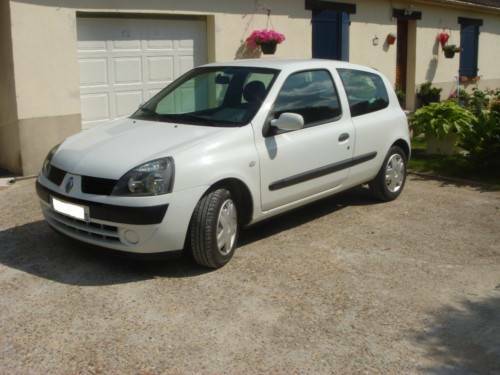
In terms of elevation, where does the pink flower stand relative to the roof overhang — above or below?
below

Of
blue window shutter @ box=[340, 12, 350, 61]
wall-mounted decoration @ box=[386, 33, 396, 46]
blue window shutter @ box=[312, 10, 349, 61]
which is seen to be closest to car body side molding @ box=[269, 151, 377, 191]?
blue window shutter @ box=[312, 10, 349, 61]

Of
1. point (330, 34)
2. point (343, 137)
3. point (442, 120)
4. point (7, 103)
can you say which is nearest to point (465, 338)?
point (343, 137)

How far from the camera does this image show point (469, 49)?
19.4m

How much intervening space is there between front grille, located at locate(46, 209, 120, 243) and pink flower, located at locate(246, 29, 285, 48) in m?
6.81

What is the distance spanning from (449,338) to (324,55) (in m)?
10.1

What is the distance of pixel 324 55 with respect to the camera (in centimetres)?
1348

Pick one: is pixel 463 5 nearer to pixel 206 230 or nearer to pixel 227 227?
pixel 227 227

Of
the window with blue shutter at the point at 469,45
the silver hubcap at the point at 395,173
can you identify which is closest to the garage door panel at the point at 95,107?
the silver hubcap at the point at 395,173

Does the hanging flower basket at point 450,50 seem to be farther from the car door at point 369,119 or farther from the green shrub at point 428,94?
the car door at point 369,119

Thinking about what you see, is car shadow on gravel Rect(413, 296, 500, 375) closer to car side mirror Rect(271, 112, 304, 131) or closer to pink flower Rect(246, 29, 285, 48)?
car side mirror Rect(271, 112, 304, 131)

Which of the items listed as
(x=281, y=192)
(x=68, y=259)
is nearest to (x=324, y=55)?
(x=281, y=192)

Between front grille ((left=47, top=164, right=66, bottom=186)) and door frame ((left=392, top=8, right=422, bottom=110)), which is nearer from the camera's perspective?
front grille ((left=47, top=164, right=66, bottom=186))

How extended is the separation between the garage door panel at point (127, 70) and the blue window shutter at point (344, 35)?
17.6 ft

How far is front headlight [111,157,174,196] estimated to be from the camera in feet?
15.6
